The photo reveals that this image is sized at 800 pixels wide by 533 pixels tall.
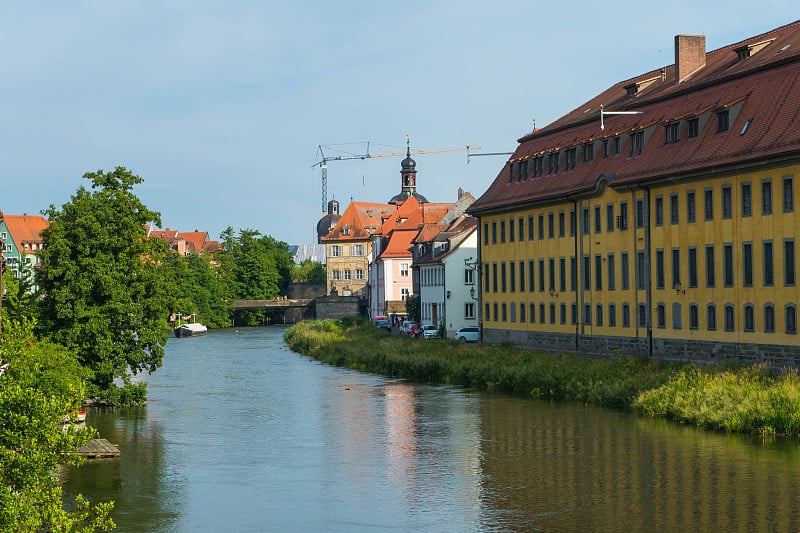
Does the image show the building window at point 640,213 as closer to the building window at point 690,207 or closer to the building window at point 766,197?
the building window at point 690,207

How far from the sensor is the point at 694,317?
5159 centimetres

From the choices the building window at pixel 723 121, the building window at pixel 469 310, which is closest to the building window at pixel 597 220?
the building window at pixel 723 121

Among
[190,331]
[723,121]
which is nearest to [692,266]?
[723,121]

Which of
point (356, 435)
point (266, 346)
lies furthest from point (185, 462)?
point (266, 346)

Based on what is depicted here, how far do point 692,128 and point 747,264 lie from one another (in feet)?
25.2

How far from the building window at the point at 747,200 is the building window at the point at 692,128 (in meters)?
5.13

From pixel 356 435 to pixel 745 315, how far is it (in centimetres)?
1618

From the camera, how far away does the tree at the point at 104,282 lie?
47.0m

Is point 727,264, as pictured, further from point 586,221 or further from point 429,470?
point 429,470

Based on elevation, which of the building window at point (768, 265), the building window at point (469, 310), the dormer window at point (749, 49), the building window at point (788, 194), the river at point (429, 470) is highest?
the dormer window at point (749, 49)

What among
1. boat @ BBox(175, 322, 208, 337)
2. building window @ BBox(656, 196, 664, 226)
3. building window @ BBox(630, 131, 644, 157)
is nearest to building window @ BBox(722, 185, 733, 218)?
building window @ BBox(656, 196, 664, 226)

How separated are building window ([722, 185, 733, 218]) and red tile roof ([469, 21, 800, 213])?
97cm

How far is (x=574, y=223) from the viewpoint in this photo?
64.2m

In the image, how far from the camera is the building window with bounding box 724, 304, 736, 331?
48.6m
